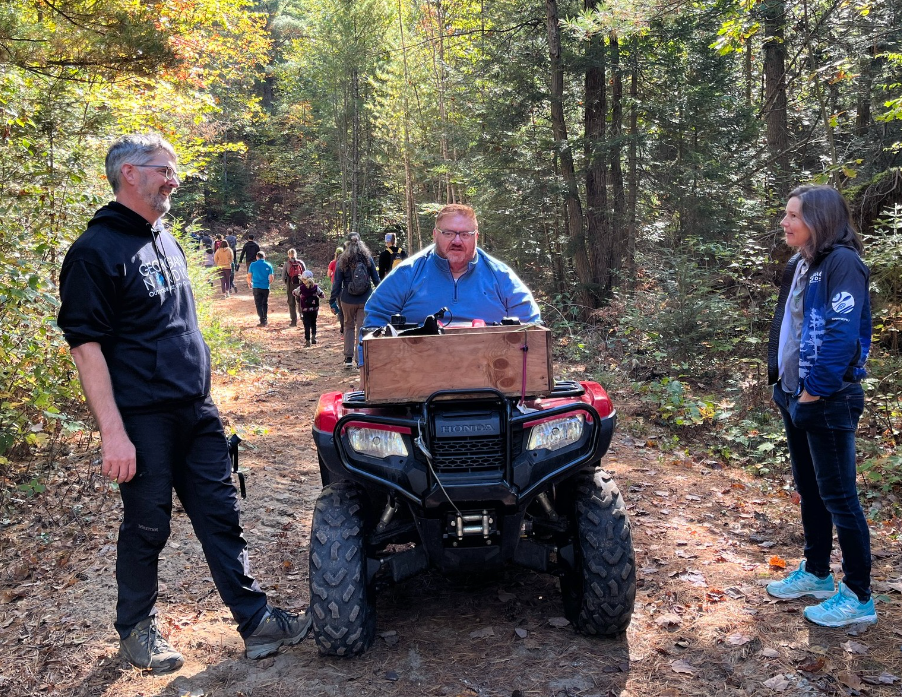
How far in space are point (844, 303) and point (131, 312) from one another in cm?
327

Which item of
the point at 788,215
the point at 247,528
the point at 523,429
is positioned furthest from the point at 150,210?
the point at 788,215

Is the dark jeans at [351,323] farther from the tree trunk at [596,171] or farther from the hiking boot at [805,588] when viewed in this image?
the hiking boot at [805,588]

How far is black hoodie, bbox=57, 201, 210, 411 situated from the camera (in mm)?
3139

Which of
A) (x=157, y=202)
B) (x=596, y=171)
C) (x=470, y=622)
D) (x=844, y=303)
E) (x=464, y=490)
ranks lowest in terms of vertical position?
(x=470, y=622)

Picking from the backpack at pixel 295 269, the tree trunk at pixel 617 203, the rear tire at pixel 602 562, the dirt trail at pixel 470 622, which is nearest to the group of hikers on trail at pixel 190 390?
the dirt trail at pixel 470 622

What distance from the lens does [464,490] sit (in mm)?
3133

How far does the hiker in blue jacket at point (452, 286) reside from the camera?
4098mm

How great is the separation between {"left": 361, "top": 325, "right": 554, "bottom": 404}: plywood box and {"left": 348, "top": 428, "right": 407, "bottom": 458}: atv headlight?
0.15 meters

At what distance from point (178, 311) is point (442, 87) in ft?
60.5

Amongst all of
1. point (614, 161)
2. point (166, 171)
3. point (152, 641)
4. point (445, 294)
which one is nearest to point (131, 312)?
point (166, 171)

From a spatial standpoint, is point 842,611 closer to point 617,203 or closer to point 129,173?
point 129,173

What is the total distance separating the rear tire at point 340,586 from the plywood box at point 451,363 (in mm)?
650

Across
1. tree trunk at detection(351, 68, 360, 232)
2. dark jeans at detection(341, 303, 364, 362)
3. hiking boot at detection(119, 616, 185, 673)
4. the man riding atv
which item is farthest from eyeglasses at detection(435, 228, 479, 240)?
tree trunk at detection(351, 68, 360, 232)

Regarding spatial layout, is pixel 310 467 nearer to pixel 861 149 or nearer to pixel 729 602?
pixel 729 602
